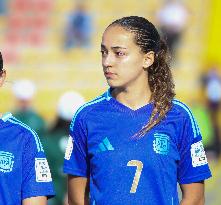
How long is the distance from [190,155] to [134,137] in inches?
13.6

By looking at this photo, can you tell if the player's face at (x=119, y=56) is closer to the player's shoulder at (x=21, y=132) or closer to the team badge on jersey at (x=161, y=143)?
the team badge on jersey at (x=161, y=143)

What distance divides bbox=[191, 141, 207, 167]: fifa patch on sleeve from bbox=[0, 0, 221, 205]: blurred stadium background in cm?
1107

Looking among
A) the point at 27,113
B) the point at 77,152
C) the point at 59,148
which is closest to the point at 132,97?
the point at 77,152

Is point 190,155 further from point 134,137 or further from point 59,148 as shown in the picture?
point 59,148

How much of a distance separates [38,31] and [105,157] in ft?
40.1

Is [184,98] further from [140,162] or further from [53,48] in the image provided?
[140,162]

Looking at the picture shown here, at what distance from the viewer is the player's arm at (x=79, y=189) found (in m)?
5.47

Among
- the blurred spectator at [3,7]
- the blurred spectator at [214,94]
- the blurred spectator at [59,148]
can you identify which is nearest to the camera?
the blurred spectator at [59,148]

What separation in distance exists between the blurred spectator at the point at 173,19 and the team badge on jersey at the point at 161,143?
11031 mm

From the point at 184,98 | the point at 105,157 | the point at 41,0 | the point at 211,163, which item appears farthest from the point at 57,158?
the point at 41,0

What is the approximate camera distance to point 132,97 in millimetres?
5453

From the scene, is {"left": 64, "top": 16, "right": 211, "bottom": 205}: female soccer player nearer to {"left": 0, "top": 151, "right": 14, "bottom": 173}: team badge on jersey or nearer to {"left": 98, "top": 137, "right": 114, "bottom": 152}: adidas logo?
{"left": 98, "top": 137, "right": 114, "bottom": 152}: adidas logo

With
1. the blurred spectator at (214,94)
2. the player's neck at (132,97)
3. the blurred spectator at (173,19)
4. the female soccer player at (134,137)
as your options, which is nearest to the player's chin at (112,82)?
the female soccer player at (134,137)

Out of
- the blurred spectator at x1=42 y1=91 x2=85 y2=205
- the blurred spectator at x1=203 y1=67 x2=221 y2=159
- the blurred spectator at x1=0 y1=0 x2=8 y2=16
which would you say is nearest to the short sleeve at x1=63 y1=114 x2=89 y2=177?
the blurred spectator at x1=42 y1=91 x2=85 y2=205
